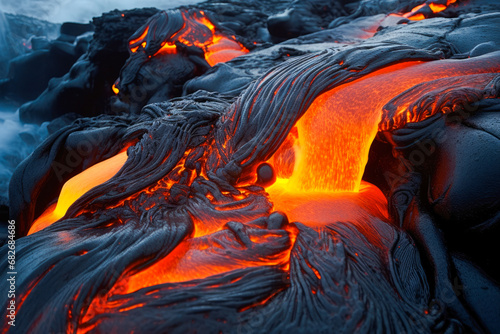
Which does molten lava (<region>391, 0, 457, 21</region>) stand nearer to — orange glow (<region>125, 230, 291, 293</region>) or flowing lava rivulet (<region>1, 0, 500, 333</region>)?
flowing lava rivulet (<region>1, 0, 500, 333</region>)

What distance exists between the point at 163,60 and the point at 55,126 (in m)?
2.92

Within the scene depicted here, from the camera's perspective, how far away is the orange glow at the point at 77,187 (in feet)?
6.79

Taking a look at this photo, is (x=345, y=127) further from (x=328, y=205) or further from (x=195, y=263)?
(x=195, y=263)

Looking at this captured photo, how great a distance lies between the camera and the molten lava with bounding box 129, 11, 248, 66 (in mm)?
4043

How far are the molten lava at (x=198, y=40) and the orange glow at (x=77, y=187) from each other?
2.21m

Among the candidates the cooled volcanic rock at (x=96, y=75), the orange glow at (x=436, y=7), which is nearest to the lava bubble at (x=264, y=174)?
the orange glow at (x=436, y=7)

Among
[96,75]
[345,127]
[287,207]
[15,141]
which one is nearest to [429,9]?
[345,127]

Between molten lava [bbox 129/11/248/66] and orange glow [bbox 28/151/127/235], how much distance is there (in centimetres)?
221

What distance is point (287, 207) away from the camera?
181 centimetres

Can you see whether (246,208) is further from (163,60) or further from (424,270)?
(163,60)

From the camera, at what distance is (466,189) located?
145 cm

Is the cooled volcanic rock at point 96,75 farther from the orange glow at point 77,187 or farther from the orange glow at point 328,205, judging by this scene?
the orange glow at point 328,205

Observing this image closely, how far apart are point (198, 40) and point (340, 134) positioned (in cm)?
302

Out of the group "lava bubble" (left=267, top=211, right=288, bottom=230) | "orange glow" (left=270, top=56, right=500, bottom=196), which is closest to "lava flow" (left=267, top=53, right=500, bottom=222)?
"orange glow" (left=270, top=56, right=500, bottom=196)
